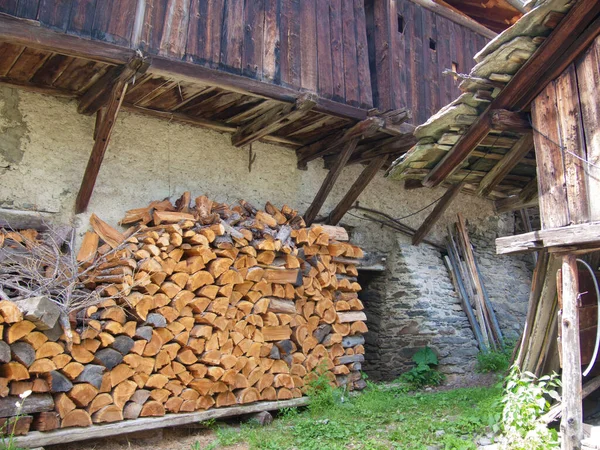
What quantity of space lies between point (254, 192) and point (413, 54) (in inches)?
129

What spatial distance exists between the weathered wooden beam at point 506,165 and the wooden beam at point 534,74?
502mm

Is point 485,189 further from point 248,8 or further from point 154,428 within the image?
point 154,428

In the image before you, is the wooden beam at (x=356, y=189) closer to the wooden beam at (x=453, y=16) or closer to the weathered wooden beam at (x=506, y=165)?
the weathered wooden beam at (x=506, y=165)

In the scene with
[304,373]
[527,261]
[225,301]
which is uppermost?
[527,261]

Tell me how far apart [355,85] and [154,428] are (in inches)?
188

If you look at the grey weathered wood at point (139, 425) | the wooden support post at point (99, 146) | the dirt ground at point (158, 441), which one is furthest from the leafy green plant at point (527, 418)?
the wooden support post at point (99, 146)

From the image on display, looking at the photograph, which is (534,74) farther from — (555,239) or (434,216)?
(434,216)

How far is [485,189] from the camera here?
6.15 m

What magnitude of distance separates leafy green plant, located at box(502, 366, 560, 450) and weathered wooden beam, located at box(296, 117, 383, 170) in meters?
3.66

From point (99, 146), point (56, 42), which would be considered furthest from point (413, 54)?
point (56, 42)

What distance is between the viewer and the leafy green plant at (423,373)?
7637mm

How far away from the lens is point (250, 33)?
6449mm

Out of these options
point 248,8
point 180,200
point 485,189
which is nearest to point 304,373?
point 180,200

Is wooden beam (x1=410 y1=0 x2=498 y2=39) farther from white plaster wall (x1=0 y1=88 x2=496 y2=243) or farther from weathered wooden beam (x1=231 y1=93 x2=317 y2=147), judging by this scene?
weathered wooden beam (x1=231 y1=93 x2=317 y2=147)
